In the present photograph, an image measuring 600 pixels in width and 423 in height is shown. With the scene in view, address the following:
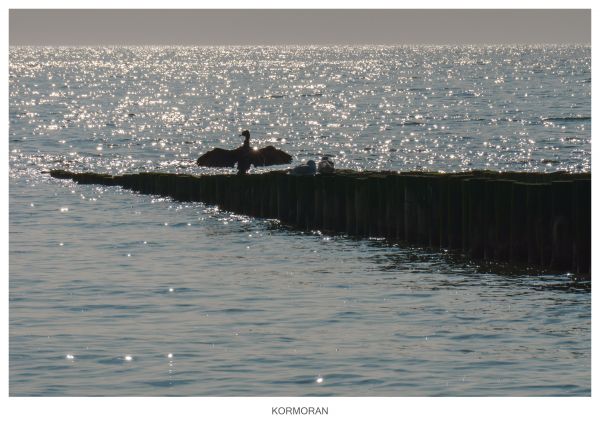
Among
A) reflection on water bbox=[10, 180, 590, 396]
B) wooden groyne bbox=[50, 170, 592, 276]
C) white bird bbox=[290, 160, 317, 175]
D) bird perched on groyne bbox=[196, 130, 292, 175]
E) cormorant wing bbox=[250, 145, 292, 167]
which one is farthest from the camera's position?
bird perched on groyne bbox=[196, 130, 292, 175]

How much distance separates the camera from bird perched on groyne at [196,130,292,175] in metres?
35.9

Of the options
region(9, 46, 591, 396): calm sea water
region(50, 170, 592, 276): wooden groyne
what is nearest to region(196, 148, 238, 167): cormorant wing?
region(50, 170, 592, 276): wooden groyne

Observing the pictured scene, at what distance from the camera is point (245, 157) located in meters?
37.2

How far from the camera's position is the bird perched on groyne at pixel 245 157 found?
35.9 meters

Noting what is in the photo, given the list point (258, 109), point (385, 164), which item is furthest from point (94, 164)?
point (258, 109)

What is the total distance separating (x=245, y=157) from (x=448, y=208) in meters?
9.06

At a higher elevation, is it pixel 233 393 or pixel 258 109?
pixel 258 109

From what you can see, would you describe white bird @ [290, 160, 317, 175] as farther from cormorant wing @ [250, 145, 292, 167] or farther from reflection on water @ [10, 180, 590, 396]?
reflection on water @ [10, 180, 590, 396]

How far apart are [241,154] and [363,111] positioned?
289 feet

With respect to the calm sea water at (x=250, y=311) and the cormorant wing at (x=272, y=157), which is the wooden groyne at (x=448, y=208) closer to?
the cormorant wing at (x=272, y=157)

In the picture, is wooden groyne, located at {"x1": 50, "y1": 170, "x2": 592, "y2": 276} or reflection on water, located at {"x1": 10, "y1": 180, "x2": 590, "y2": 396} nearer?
reflection on water, located at {"x1": 10, "y1": 180, "x2": 590, "y2": 396}

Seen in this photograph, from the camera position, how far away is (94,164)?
72.1m
